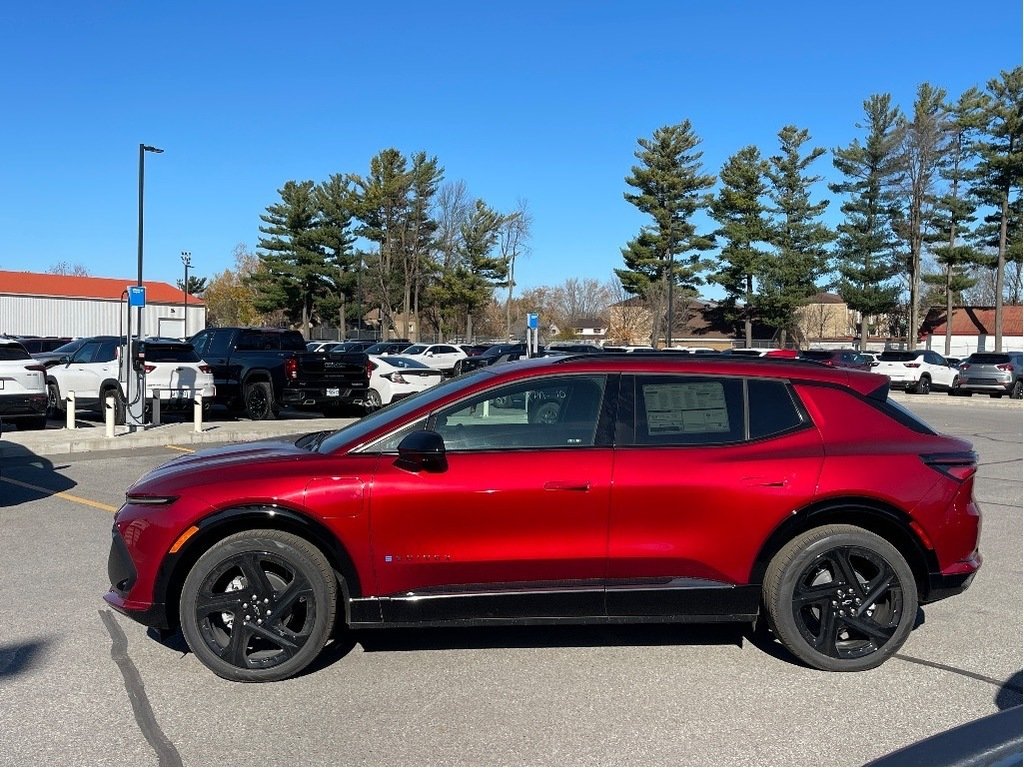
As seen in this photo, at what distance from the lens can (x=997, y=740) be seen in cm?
358

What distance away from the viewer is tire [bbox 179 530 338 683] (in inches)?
181

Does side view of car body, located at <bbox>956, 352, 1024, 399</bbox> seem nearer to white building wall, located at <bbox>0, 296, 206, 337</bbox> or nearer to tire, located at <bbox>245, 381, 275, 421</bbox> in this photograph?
tire, located at <bbox>245, 381, 275, 421</bbox>

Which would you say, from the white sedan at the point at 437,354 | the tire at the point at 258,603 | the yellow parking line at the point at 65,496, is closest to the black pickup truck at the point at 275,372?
the yellow parking line at the point at 65,496

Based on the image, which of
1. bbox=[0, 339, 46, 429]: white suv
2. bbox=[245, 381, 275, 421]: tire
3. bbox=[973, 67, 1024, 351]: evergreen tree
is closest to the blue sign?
bbox=[0, 339, 46, 429]: white suv

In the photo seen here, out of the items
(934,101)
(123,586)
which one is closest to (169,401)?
(123,586)

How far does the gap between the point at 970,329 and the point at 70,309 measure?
71.4 m

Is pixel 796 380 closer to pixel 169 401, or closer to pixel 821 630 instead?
pixel 821 630

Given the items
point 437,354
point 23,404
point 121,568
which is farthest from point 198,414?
point 437,354

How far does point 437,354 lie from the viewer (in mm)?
38500

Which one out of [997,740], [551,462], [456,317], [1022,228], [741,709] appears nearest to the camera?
[997,740]

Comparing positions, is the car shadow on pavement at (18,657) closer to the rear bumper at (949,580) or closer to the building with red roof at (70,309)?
the rear bumper at (949,580)

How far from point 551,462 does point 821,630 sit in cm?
170

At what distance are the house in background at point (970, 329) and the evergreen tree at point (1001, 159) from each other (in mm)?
19548

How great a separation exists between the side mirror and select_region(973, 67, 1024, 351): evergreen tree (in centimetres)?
5070
